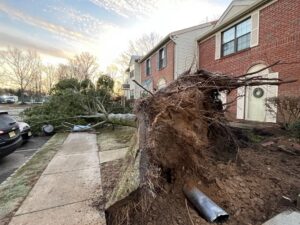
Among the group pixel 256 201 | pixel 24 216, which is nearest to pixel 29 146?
pixel 24 216

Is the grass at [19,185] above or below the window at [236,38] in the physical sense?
below

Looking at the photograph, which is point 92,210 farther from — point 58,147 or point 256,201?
point 58,147

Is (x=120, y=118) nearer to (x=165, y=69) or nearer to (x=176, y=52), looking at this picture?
(x=176, y=52)

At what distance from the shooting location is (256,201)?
2.85m

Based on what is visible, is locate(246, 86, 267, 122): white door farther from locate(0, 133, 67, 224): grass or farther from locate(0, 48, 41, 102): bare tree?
locate(0, 48, 41, 102): bare tree

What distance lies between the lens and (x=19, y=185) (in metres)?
3.90

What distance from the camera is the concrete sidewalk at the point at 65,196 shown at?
8.98 feet

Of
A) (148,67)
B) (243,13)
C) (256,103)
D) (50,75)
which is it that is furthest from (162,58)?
(50,75)

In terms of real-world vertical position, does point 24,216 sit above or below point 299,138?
below

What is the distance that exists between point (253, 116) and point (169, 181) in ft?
27.2

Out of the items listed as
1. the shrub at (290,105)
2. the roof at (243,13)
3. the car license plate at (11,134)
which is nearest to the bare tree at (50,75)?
the roof at (243,13)

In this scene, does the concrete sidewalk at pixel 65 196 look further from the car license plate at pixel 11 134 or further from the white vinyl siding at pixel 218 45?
the white vinyl siding at pixel 218 45

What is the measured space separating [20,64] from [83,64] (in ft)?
39.2

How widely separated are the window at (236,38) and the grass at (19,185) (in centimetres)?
1049
